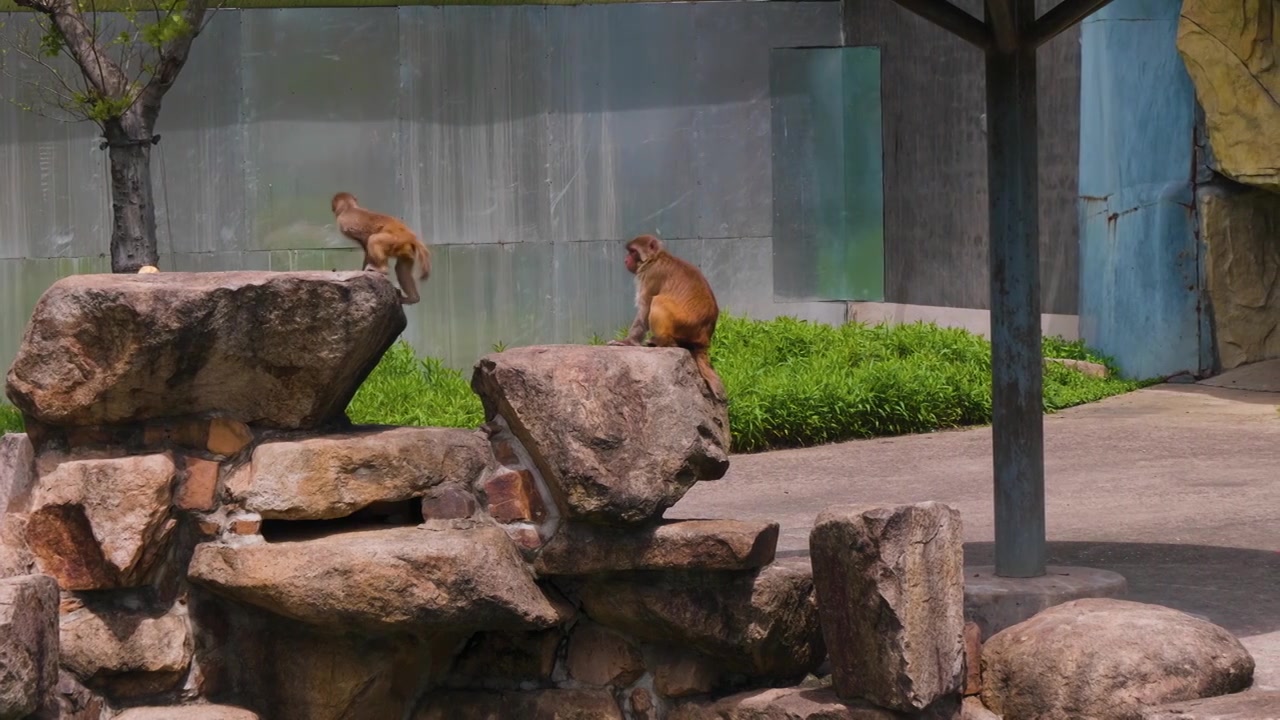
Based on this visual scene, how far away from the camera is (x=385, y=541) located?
484 centimetres

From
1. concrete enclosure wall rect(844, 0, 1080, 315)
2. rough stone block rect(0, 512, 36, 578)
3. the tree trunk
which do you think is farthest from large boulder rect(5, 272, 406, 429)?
concrete enclosure wall rect(844, 0, 1080, 315)

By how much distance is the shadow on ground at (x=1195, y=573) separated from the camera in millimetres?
5379

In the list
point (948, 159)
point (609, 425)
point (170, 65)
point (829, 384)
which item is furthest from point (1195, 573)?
point (948, 159)

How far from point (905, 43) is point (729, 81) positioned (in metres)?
1.54

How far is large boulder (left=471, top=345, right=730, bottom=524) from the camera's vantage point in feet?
16.3

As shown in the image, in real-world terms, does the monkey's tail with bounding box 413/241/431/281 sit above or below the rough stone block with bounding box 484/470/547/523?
above

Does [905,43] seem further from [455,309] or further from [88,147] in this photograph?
[88,147]

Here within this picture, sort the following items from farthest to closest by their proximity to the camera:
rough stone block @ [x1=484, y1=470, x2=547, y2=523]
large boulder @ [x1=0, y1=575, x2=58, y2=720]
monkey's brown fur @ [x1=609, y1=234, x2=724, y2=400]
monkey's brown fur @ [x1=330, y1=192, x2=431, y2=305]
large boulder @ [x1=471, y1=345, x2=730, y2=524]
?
1. monkey's brown fur @ [x1=330, y1=192, x2=431, y2=305]
2. monkey's brown fur @ [x1=609, y1=234, x2=724, y2=400]
3. rough stone block @ [x1=484, y1=470, x2=547, y2=523]
4. large boulder @ [x1=471, y1=345, x2=730, y2=524]
5. large boulder @ [x1=0, y1=575, x2=58, y2=720]

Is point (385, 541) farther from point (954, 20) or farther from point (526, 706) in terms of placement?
point (954, 20)

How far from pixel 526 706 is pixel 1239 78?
7.07 meters

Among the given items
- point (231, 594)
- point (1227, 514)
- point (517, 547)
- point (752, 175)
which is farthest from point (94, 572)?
point (752, 175)

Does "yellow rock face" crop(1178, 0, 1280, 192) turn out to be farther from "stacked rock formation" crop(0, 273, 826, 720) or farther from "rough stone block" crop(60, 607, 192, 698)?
"rough stone block" crop(60, 607, 192, 698)

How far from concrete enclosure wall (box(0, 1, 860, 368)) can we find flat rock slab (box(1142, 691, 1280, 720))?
8987 mm

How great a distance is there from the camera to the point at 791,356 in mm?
11961
